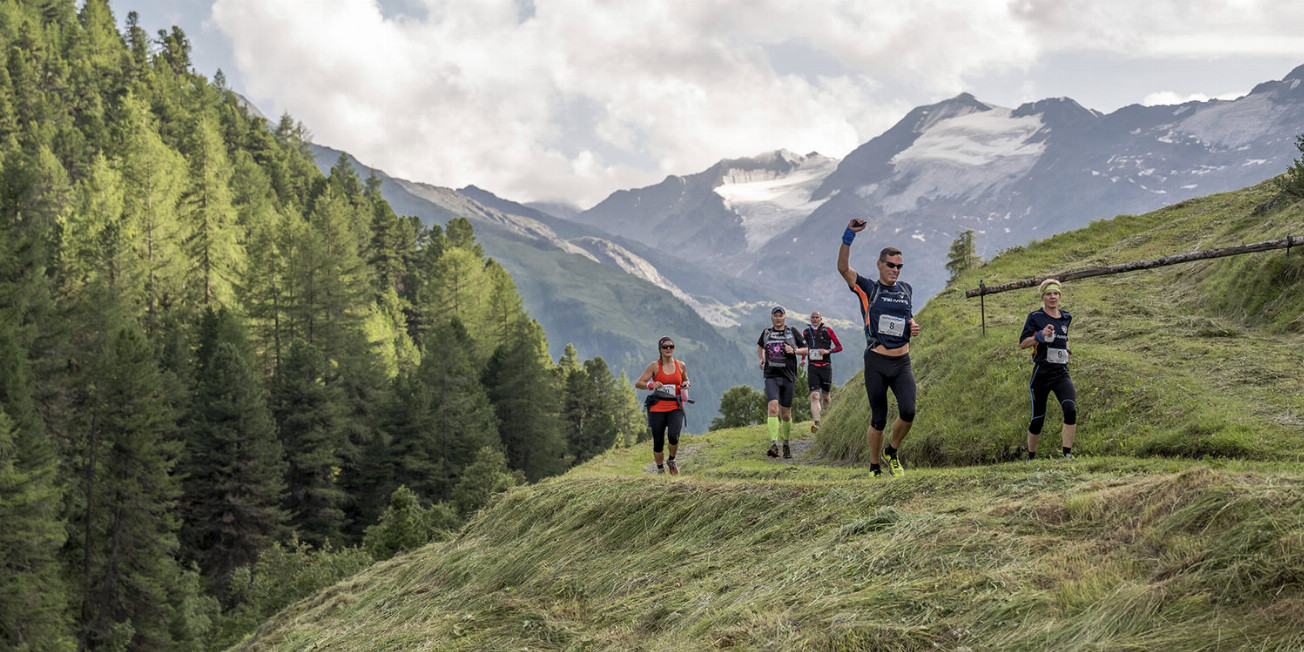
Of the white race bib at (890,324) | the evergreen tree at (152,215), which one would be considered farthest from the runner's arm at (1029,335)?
the evergreen tree at (152,215)

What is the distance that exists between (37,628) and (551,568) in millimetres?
35164

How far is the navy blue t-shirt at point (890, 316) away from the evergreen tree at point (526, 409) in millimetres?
58600

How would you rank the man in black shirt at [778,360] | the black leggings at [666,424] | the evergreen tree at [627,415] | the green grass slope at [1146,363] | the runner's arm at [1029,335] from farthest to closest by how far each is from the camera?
the evergreen tree at [627,415] < the man in black shirt at [778,360] < the black leggings at [666,424] < the runner's arm at [1029,335] < the green grass slope at [1146,363]

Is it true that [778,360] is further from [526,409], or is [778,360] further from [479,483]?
[526,409]

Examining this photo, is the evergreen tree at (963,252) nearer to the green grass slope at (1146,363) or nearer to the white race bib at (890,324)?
the green grass slope at (1146,363)

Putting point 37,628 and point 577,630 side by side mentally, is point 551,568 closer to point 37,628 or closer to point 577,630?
point 577,630

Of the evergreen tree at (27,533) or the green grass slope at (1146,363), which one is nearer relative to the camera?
the green grass slope at (1146,363)

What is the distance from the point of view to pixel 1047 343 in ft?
36.8

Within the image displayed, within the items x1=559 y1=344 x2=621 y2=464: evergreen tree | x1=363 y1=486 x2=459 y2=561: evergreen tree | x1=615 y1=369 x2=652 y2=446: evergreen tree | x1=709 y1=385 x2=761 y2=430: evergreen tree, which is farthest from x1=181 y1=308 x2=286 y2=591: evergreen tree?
x1=615 y1=369 x2=652 y2=446: evergreen tree

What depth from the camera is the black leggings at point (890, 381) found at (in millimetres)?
10352

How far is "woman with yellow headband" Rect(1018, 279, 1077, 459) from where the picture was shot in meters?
11.2

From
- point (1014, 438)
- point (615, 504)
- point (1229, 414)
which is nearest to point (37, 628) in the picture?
point (615, 504)

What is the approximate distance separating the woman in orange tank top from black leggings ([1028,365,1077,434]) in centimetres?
513

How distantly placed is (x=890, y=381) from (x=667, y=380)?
4.15 metres
